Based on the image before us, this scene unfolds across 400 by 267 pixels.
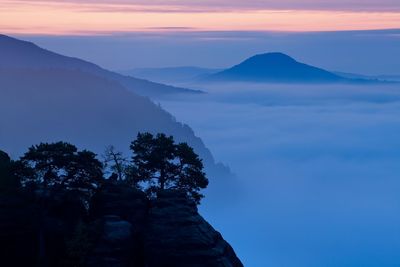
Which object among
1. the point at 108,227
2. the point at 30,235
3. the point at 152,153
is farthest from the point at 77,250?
the point at 152,153

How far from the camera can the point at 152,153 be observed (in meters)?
45.0

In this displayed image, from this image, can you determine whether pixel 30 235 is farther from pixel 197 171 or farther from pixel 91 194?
pixel 197 171

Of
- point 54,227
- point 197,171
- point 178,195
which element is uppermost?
point 197,171

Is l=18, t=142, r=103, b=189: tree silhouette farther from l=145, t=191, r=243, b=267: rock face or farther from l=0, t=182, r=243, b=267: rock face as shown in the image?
l=145, t=191, r=243, b=267: rock face

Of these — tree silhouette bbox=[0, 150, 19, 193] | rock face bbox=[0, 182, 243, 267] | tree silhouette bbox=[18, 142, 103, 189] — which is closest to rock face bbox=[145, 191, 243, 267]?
rock face bbox=[0, 182, 243, 267]

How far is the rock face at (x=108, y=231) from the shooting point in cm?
3631

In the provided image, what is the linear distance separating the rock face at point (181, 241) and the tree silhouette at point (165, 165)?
5.96 m

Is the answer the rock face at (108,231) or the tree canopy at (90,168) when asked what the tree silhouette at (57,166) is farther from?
→ the rock face at (108,231)

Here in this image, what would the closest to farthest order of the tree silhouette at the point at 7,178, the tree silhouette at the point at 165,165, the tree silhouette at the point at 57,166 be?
the tree silhouette at the point at 7,178
the tree silhouette at the point at 57,166
the tree silhouette at the point at 165,165

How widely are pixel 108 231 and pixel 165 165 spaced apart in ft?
31.0

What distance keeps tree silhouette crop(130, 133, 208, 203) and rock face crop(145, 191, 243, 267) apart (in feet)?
19.6

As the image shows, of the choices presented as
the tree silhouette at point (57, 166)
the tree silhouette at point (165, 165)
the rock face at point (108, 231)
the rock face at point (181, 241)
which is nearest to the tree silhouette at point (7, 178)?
the tree silhouette at point (57, 166)

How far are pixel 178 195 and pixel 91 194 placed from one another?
6834mm

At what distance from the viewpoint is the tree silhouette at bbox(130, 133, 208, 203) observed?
45125 millimetres
